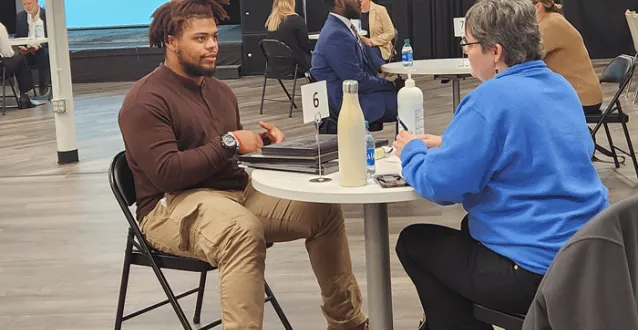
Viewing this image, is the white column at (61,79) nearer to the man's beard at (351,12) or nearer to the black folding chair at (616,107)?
the man's beard at (351,12)

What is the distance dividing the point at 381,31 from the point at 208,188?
219 inches

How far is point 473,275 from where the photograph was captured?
7.17ft

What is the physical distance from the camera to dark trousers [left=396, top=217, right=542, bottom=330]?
2133 mm

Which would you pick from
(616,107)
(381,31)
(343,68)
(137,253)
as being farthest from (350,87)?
(381,31)

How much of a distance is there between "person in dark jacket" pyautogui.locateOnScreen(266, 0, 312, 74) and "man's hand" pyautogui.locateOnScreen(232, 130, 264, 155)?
18.5ft

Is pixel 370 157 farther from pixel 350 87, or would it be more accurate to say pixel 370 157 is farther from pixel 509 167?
pixel 509 167

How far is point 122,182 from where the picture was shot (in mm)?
2809

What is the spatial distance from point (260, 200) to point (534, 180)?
Answer: 3.42 ft

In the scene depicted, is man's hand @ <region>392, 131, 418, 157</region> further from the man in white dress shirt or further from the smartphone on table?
the man in white dress shirt

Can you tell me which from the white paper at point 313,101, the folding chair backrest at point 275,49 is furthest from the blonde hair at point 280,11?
the white paper at point 313,101

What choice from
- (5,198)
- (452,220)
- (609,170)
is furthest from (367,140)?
(5,198)

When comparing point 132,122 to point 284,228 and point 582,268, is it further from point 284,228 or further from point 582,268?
point 582,268

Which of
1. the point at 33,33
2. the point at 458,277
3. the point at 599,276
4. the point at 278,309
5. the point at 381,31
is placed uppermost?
the point at 33,33

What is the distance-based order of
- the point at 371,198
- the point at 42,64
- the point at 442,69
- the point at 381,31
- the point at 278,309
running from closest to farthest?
the point at 371,198, the point at 278,309, the point at 442,69, the point at 381,31, the point at 42,64
